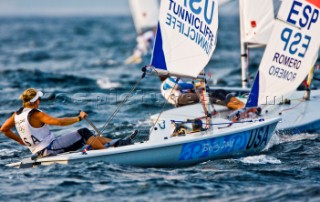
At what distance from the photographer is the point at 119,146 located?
10.5 m

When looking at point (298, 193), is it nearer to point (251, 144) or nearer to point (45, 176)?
point (251, 144)

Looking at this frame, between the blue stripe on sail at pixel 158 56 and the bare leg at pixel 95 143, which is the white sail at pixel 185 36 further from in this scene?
the bare leg at pixel 95 143

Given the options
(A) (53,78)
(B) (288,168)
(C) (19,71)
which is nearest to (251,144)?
(B) (288,168)

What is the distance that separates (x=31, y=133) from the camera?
33.1ft

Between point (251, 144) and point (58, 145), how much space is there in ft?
9.70

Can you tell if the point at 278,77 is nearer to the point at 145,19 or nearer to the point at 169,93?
the point at 169,93

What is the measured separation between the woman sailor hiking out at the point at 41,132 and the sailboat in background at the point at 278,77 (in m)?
2.93

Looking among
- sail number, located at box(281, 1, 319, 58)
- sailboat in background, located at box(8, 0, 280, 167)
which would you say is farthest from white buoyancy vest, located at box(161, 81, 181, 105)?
sail number, located at box(281, 1, 319, 58)

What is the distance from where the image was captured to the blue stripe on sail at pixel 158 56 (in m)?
11.1

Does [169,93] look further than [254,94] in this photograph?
Yes

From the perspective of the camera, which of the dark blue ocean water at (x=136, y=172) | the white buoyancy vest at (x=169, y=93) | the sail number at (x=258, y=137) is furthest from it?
the white buoyancy vest at (x=169, y=93)

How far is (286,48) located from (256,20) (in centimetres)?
266

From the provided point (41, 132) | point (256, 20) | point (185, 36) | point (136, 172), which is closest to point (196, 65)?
point (185, 36)

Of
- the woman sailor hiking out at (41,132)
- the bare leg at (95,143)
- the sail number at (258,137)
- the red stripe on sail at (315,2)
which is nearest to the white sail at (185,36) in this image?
the sail number at (258,137)
